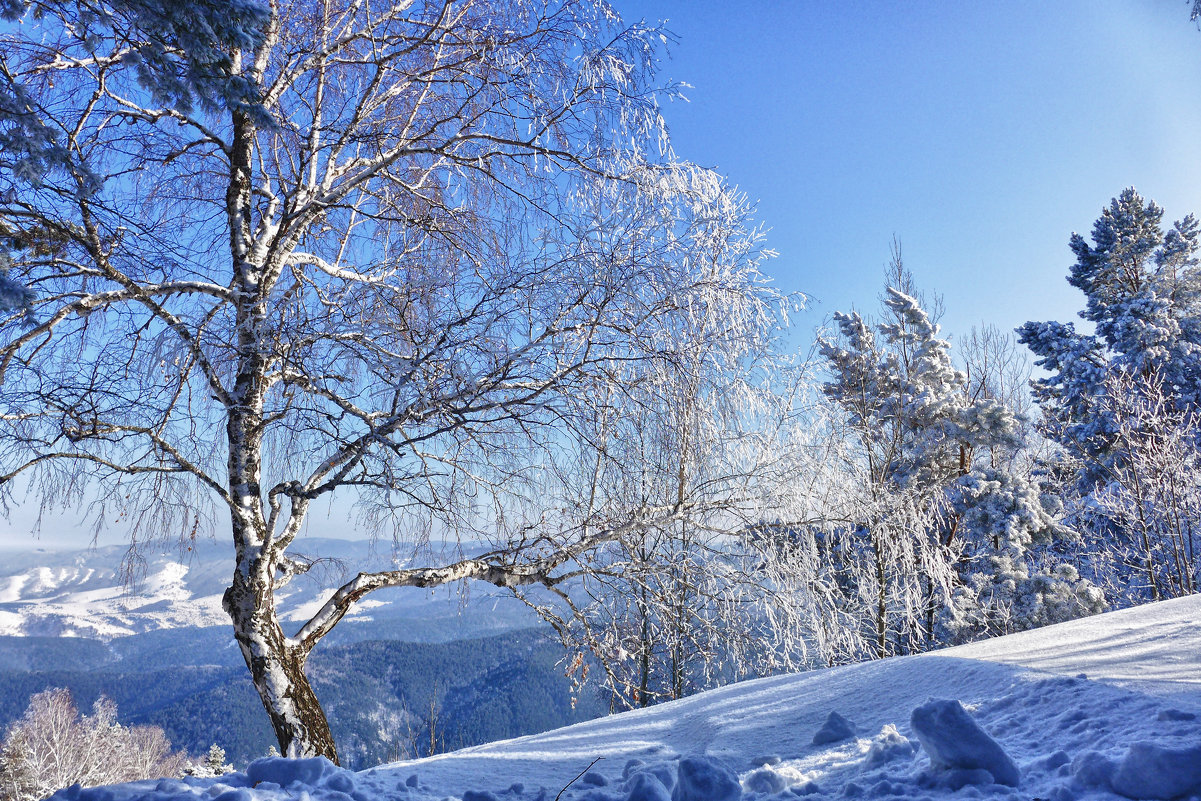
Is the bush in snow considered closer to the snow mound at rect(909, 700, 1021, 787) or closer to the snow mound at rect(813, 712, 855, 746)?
the snow mound at rect(813, 712, 855, 746)

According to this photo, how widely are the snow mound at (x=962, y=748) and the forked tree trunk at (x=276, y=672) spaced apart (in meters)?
3.28

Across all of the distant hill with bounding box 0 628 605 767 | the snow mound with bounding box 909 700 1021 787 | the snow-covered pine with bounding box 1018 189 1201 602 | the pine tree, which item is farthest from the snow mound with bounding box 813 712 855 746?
the distant hill with bounding box 0 628 605 767

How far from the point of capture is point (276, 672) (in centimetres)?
356

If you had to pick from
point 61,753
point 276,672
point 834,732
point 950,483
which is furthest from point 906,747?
point 61,753

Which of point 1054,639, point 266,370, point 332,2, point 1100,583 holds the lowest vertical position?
point 1100,583

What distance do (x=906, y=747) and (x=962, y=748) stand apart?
33 cm

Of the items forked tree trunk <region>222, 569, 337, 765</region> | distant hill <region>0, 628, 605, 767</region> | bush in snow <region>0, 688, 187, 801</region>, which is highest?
forked tree trunk <region>222, 569, 337, 765</region>

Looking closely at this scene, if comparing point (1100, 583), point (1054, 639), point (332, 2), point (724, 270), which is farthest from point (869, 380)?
point (332, 2)

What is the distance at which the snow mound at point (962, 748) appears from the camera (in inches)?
57.2

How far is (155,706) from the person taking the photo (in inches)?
3812

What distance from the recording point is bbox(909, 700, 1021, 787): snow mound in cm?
145

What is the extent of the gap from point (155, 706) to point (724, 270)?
12584cm

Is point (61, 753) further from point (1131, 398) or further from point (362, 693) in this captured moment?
point (362, 693)

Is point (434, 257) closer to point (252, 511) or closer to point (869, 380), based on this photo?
point (252, 511)
